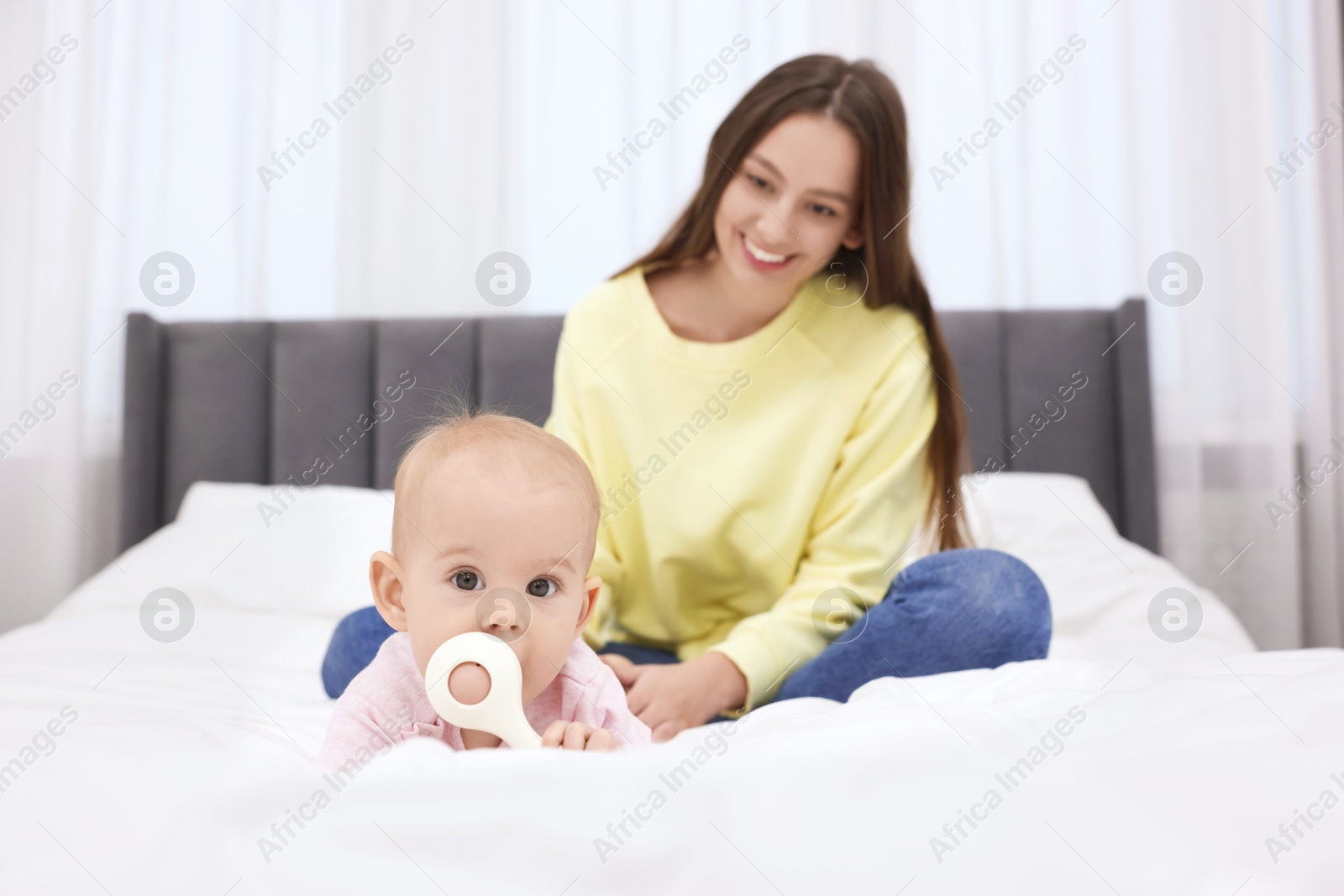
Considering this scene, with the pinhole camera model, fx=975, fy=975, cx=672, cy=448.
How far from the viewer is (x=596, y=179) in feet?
6.38

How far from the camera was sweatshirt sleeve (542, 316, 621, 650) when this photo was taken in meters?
1.08

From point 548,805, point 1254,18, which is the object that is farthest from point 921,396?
point 1254,18

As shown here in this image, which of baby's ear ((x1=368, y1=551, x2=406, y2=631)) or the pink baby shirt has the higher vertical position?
baby's ear ((x1=368, y1=551, x2=406, y2=631))

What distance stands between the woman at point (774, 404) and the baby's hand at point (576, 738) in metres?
0.36

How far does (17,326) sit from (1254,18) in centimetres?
249

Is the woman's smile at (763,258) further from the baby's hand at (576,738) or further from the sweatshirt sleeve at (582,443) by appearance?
the baby's hand at (576,738)

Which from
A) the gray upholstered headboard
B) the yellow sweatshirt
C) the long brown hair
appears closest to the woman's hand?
the yellow sweatshirt

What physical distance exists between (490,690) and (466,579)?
0.08 m

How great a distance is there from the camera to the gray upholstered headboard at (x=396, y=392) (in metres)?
1.85

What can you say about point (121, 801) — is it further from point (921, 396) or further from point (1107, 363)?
point (1107, 363)

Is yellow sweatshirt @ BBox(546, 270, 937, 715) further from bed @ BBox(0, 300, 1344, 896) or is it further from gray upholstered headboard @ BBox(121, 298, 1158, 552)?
gray upholstered headboard @ BBox(121, 298, 1158, 552)

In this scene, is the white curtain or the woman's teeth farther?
the white curtain

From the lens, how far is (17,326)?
1.90 metres

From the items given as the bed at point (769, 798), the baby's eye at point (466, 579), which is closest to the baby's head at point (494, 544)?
the baby's eye at point (466, 579)
